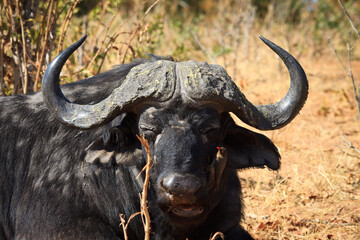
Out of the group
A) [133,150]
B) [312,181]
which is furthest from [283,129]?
[133,150]

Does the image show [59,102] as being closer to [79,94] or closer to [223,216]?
[79,94]

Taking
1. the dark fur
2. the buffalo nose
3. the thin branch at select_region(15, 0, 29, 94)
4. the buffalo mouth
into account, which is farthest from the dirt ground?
the thin branch at select_region(15, 0, 29, 94)

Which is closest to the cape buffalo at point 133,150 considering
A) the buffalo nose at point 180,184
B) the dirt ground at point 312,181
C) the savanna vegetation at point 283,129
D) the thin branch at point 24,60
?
the buffalo nose at point 180,184

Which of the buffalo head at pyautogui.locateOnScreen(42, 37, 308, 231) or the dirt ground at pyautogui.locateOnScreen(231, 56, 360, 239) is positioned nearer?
the buffalo head at pyautogui.locateOnScreen(42, 37, 308, 231)

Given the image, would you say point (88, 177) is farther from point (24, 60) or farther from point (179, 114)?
point (24, 60)

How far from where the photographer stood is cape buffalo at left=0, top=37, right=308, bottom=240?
10.2 ft

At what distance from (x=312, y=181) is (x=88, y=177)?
2.61m

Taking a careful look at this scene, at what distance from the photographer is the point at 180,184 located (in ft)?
9.37

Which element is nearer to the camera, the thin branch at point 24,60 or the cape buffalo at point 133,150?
the cape buffalo at point 133,150

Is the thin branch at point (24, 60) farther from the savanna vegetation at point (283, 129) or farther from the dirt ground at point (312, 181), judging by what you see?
the dirt ground at point (312, 181)

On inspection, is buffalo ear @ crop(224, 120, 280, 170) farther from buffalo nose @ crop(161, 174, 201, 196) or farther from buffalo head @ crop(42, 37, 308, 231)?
buffalo nose @ crop(161, 174, 201, 196)

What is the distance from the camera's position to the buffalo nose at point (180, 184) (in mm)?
2857

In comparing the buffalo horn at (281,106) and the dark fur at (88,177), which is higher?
the buffalo horn at (281,106)

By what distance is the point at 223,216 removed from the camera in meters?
3.74
